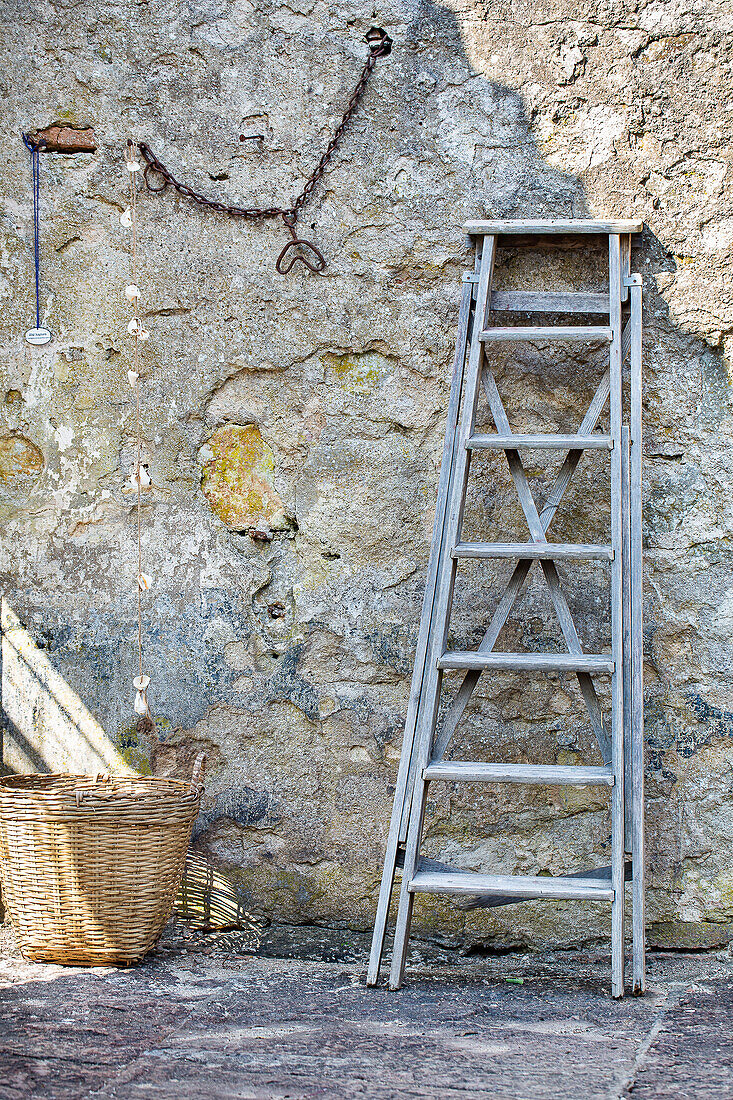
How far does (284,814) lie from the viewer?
2838 mm

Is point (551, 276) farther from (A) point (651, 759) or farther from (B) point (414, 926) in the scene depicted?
(B) point (414, 926)

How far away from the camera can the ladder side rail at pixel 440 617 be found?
2428mm

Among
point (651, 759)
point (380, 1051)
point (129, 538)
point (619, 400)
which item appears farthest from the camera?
point (129, 538)

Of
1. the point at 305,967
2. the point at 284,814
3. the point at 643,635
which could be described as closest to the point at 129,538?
the point at 284,814

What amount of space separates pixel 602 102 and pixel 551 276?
490 millimetres

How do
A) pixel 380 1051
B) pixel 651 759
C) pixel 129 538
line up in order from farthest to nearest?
pixel 129 538
pixel 651 759
pixel 380 1051

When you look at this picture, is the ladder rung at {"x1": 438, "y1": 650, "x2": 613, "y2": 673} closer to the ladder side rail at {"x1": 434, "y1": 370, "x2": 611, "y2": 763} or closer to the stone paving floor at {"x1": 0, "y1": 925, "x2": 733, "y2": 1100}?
the ladder side rail at {"x1": 434, "y1": 370, "x2": 611, "y2": 763}

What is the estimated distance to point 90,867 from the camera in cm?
249

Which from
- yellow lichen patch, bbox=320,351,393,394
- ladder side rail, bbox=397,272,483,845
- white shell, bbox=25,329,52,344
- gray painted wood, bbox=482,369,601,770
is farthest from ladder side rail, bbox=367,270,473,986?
white shell, bbox=25,329,52,344

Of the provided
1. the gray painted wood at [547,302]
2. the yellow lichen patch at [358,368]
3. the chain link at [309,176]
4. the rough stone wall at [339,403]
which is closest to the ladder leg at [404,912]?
the rough stone wall at [339,403]

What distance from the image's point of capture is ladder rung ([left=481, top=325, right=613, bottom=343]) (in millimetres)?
2561

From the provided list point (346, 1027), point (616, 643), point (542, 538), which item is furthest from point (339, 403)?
point (346, 1027)

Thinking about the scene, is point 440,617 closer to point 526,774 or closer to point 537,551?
point 537,551

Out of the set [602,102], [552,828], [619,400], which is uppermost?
[602,102]
